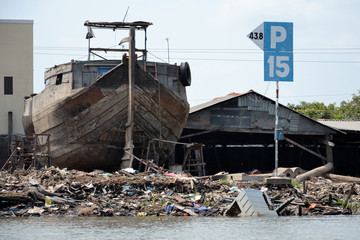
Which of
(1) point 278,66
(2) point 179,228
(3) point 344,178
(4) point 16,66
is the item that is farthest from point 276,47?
(4) point 16,66

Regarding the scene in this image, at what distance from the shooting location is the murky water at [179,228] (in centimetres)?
1165

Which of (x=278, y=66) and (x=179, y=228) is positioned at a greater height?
(x=278, y=66)

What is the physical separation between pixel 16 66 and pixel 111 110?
13604mm

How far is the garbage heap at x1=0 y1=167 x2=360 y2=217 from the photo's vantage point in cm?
1547

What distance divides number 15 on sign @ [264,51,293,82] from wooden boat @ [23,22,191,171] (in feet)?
16.5

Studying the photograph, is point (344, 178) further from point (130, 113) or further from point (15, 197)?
point (15, 197)

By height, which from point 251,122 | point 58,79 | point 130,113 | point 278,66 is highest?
point 278,66

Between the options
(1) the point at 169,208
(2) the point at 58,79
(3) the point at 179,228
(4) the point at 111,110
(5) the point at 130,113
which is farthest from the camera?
(2) the point at 58,79

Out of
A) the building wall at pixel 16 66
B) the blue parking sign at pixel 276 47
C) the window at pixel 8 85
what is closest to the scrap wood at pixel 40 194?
the blue parking sign at pixel 276 47

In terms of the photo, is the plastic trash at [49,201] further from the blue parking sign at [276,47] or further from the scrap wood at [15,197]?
the blue parking sign at [276,47]

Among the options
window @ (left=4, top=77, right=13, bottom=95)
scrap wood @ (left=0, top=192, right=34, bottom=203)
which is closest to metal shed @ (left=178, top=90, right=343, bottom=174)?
window @ (left=4, top=77, right=13, bottom=95)

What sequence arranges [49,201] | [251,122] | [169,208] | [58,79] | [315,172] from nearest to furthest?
[169,208] < [49,201] < [58,79] < [315,172] < [251,122]

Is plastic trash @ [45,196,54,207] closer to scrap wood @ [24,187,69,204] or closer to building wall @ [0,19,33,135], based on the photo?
scrap wood @ [24,187,69,204]

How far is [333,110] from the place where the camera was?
52219 millimetres
